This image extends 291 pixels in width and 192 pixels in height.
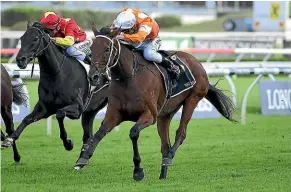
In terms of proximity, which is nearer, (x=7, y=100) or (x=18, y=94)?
(x=7, y=100)

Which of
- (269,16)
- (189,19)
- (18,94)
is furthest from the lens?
(189,19)

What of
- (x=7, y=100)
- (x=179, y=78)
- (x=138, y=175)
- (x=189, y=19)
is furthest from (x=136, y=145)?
(x=189, y=19)

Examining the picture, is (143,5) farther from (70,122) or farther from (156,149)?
(156,149)

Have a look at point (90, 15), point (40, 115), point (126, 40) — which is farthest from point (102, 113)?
point (90, 15)

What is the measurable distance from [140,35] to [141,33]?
1.0 inches

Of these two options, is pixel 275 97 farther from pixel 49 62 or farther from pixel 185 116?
pixel 49 62

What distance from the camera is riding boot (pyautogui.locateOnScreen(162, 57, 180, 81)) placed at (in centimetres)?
813

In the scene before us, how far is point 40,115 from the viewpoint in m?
8.52

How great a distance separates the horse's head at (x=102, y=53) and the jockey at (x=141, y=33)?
17 centimetres

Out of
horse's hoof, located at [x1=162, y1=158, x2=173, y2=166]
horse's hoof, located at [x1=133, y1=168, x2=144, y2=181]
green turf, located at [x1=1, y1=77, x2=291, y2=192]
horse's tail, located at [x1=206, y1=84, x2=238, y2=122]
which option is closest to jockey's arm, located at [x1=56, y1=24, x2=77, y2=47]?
green turf, located at [x1=1, y1=77, x2=291, y2=192]

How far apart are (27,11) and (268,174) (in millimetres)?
22696

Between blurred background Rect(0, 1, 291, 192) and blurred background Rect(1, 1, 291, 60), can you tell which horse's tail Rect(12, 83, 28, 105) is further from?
blurred background Rect(1, 1, 291, 60)

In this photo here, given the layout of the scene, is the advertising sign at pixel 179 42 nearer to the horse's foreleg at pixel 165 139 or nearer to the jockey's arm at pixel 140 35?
the horse's foreleg at pixel 165 139

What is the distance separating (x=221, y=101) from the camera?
30.0ft
